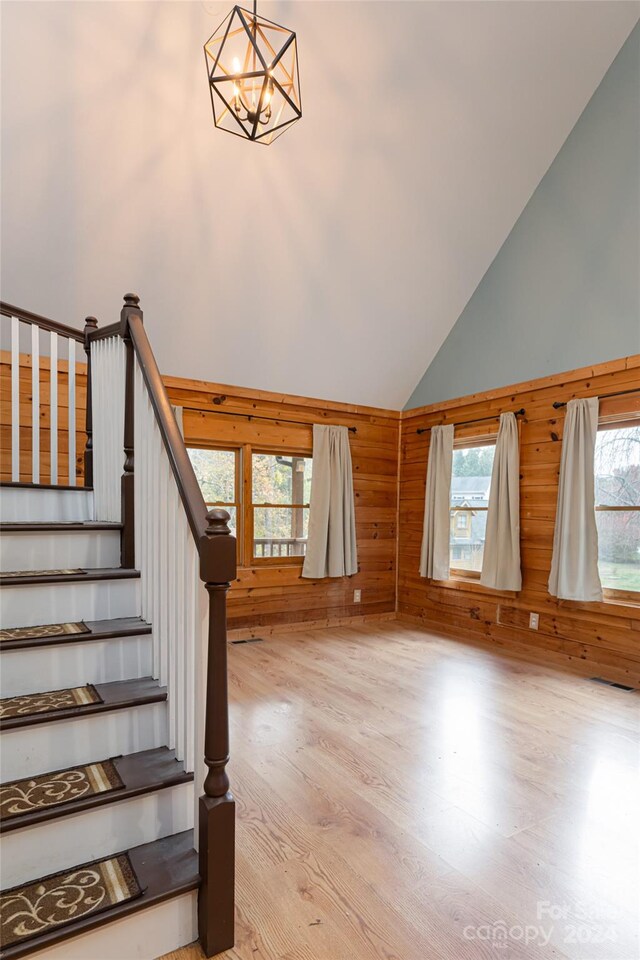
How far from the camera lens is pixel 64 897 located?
51.7 inches

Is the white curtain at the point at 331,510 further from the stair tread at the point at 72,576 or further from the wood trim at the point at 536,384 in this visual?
the stair tread at the point at 72,576

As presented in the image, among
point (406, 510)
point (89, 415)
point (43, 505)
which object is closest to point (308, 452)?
point (406, 510)

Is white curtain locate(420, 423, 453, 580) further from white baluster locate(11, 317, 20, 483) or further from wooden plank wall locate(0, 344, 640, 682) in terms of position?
white baluster locate(11, 317, 20, 483)

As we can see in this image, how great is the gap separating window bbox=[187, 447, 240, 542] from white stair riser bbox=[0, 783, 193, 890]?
3273mm

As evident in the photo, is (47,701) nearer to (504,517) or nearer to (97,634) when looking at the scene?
(97,634)

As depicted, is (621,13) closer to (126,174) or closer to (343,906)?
(126,174)

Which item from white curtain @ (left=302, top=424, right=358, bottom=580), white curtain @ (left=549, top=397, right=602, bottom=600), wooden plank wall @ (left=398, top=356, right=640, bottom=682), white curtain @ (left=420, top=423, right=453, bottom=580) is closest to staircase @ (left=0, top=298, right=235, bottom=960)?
white curtain @ (left=302, top=424, right=358, bottom=580)

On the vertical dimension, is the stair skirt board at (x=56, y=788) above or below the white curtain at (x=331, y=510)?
below

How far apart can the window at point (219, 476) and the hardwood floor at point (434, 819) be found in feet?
6.03

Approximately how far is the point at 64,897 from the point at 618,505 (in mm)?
3894

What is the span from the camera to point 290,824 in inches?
76.9

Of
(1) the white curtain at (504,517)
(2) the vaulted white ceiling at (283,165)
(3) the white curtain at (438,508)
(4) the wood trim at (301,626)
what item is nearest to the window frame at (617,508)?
(1) the white curtain at (504,517)

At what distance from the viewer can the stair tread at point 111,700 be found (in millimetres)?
1499

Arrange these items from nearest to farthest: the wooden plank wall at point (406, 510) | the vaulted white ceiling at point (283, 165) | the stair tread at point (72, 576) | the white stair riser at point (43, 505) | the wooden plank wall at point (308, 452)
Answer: the stair tread at point (72, 576), the white stair riser at point (43, 505), the vaulted white ceiling at point (283, 165), the wooden plank wall at point (406, 510), the wooden plank wall at point (308, 452)
